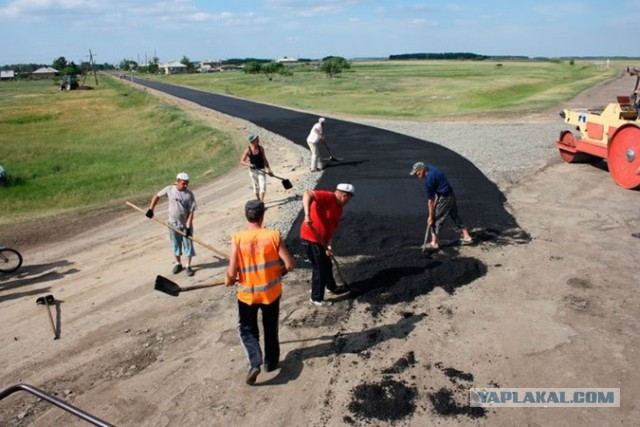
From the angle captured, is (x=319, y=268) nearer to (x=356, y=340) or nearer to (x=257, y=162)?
(x=356, y=340)

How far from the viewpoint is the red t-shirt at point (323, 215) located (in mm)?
5836

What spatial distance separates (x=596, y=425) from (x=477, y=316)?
1.89 metres

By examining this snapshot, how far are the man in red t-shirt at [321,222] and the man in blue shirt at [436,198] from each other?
1862 millimetres

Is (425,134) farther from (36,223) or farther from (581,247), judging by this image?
(36,223)

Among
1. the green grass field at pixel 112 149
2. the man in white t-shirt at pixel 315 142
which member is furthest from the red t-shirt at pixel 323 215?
the green grass field at pixel 112 149

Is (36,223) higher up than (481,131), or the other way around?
(481,131)

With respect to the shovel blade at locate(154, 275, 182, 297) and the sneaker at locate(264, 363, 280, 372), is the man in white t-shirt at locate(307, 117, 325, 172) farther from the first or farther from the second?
the sneaker at locate(264, 363, 280, 372)

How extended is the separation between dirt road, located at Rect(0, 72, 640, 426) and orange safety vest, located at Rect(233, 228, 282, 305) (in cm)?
100

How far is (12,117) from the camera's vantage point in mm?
38562

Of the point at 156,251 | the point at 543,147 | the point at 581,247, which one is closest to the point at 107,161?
the point at 156,251

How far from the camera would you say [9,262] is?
340 inches

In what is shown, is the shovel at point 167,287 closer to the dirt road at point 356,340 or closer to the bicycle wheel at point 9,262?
the dirt road at point 356,340

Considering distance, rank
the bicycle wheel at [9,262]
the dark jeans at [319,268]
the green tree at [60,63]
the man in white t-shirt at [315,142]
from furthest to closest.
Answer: the green tree at [60,63] < the man in white t-shirt at [315,142] < the bicycle wheel at [9,262] < the dark jeans at [319,268]

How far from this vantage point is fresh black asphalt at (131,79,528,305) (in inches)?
272
